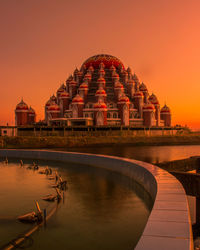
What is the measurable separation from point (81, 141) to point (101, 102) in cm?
1838

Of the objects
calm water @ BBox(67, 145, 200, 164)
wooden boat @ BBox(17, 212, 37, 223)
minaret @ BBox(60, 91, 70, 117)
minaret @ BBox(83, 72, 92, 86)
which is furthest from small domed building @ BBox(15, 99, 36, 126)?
wooden boat @ BBox(17, 212, 37, 223)

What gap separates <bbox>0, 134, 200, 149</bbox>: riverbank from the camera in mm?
46812

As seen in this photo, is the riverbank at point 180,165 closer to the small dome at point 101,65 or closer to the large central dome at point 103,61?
the small dome at point 101,65

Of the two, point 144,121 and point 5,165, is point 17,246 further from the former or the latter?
point 144,121

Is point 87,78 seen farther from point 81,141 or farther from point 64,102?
point 81,141

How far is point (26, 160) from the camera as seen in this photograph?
2725 cm

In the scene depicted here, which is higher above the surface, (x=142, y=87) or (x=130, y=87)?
(x=142, y=87)

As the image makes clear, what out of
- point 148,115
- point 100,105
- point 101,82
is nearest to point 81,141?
point 100,105

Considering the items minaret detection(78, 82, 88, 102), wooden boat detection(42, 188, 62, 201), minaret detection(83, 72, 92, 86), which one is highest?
minaret detection(83, 72, 92, 86)

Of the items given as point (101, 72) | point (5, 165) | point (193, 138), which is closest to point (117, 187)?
point (5, 165)

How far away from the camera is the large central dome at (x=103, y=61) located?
276ft

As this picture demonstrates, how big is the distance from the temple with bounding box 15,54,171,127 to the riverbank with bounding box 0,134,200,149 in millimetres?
10761

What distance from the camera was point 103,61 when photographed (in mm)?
84000

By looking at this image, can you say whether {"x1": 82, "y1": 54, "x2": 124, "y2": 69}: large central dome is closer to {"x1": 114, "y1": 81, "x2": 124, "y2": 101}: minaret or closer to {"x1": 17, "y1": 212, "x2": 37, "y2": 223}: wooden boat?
{"x1": 114, "y1": 81, "x2": 124, "y2": 101}: minaret
